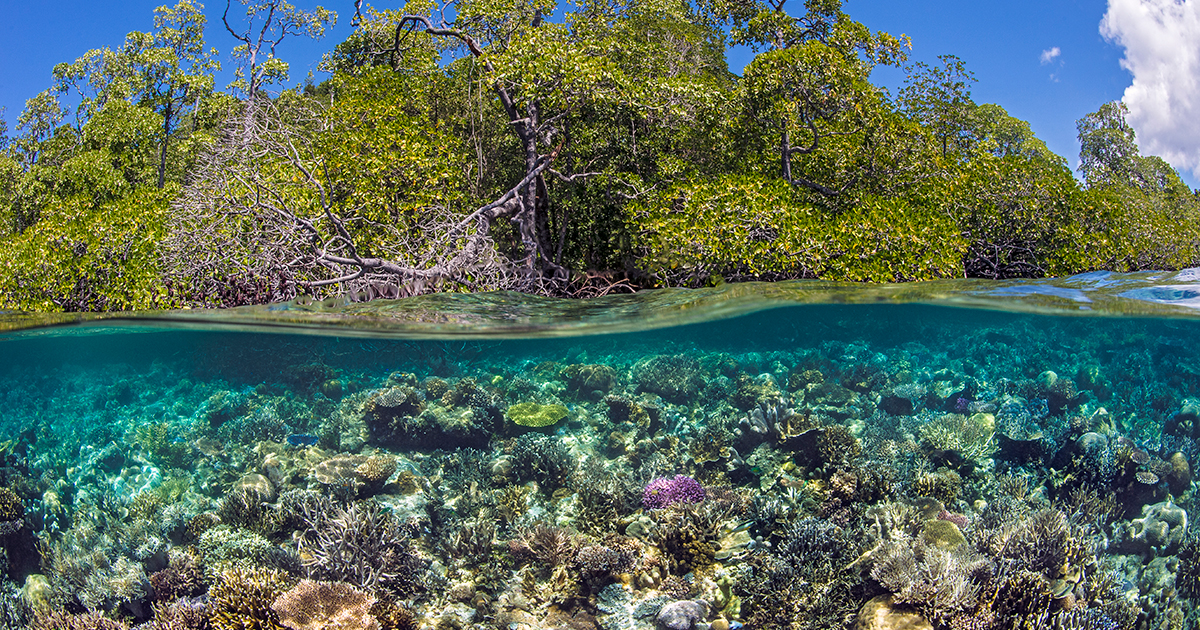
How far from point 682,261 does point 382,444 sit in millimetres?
7102

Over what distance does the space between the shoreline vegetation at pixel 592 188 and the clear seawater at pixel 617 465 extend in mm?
1384

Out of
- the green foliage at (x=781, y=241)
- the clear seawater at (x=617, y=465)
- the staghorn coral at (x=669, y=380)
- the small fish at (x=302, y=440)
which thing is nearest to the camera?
the clear seawater at (x=617, y=465)

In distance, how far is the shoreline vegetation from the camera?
1326 cm

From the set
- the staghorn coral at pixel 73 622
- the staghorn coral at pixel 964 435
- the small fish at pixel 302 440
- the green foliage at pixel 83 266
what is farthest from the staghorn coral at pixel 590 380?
the green foliage at pixel 83 266

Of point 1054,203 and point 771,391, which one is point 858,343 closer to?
point 771,391

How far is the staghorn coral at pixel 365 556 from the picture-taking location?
27.5ft

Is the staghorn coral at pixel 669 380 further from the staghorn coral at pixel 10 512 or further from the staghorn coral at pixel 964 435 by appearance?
the staghorn coral at pixel 10 512

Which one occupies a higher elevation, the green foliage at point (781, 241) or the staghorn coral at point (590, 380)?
the green foliage at point (781, 241)

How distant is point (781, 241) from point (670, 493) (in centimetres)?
692

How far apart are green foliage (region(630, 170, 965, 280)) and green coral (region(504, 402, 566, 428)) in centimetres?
512

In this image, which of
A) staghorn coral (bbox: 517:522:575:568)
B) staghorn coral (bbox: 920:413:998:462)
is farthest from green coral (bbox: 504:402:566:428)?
staghorn coral (bbox: 920:413:998:462)

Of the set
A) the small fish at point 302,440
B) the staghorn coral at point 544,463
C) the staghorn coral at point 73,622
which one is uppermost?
the small fish at point 302,440

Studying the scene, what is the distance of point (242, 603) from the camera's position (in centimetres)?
784

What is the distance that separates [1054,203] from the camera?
53.3 ft
